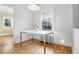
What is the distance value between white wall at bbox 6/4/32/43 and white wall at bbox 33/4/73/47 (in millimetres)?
156

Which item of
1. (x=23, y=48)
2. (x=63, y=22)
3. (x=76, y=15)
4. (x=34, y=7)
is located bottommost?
(x=23, y=48)

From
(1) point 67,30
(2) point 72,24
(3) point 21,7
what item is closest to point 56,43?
(1) point 67,30

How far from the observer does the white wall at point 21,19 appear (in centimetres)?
165

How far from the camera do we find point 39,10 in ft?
5.46

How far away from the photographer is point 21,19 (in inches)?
66.7

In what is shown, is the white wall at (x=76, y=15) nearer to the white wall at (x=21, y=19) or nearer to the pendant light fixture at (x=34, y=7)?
the pendant light fixture at (x=34, y=7)

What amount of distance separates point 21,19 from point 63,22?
771mm

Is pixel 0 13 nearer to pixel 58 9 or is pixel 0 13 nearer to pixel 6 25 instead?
pixel 6 25

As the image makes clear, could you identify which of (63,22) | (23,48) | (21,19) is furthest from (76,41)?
(21,19)

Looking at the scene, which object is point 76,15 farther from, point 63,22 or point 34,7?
point 34,7

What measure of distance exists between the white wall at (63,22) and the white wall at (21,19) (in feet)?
0.51

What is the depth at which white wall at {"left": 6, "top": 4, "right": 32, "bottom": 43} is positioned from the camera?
5.43 ft

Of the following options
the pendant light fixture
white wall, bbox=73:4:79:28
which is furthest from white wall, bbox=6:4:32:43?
white wall, bbox=73:4:79:28

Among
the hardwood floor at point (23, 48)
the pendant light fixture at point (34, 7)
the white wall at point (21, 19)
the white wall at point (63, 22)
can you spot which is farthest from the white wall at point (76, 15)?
the white wall at point (21, 19)
